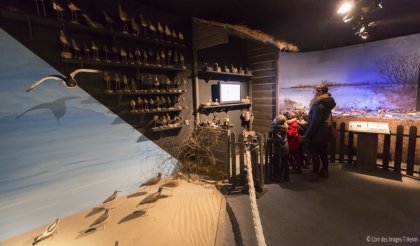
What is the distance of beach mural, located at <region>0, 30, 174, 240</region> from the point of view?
2.29m

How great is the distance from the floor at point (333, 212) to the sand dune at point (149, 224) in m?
0.27

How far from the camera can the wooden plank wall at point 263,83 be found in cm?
520

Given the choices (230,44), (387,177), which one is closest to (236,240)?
(387,177)

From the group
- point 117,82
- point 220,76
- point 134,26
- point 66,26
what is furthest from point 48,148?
point 220,76

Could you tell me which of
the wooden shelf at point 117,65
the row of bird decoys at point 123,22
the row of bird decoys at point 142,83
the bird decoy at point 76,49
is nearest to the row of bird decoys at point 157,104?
the row of bird decoys at point 142,83

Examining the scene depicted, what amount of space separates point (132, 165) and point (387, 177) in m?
4.08

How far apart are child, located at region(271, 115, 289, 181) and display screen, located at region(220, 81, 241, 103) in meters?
1.61

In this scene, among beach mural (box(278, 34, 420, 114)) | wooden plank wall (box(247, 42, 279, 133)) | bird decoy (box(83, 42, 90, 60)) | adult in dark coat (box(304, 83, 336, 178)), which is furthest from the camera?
wooden plank wall (box(247, 42, 279, 133))

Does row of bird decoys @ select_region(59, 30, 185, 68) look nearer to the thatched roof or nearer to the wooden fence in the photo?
the thatched roof

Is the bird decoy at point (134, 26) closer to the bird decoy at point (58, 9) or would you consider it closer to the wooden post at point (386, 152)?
the bird decoy at point (58, 9)

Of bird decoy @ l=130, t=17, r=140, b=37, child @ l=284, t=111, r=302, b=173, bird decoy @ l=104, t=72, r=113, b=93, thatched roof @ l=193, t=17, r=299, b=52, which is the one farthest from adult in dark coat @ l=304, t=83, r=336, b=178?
bird decoy @ l=104, t=72, r=113, b=93

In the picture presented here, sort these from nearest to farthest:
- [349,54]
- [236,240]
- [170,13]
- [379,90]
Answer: [236,240], [170,13], [379,90], [349,54]

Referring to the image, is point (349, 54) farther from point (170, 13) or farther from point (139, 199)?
point (139, 199)

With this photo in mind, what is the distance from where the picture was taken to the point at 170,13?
12.6 feet
